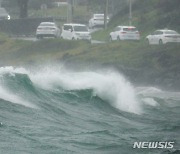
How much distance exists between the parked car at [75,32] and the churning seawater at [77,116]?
2441 centimetres

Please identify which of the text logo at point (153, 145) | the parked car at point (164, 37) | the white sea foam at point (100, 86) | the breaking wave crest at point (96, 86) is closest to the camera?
the text logo at point (153, 145)

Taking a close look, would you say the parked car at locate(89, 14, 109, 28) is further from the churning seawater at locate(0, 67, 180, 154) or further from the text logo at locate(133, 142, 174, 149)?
the text logo at locate(133, 142, 174, 149)

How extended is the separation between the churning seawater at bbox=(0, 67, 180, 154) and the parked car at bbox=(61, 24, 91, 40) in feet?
80.1

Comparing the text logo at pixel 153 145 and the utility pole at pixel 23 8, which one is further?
the utility pole at pixel 23 8

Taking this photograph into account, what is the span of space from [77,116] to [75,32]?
3500 centimetres

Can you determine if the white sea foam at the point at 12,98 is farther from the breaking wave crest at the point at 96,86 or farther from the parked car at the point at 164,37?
the parked car at the point at 164,37

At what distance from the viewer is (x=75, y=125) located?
20156 millimetres

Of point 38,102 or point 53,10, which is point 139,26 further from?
point 38,102

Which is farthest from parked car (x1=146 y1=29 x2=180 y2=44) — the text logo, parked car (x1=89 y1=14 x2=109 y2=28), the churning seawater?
the text logo

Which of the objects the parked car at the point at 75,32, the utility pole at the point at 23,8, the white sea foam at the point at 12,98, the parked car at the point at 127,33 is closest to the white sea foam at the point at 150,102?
the white sea foam at the point at 12,98

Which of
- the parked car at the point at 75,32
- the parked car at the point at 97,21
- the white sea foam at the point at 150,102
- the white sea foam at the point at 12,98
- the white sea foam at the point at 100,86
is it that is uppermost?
the white sea foam at the point at 12,98

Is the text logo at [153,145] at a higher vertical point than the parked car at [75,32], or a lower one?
higher

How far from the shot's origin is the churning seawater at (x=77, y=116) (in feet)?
54.4

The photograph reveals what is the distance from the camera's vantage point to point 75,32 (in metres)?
56.6
